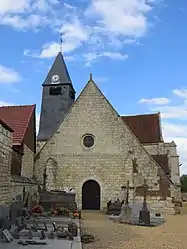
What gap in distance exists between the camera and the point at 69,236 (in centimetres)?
761

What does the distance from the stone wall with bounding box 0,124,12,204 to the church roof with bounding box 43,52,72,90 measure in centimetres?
2374

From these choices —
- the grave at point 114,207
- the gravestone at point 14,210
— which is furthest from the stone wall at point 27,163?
the gravestone at point 14,210

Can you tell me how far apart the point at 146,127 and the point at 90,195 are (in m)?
12.8

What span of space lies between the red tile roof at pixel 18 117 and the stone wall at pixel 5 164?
6.48 metres

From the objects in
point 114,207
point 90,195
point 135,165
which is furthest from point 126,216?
point 90,195

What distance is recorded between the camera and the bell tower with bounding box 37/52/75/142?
3238 centimetres

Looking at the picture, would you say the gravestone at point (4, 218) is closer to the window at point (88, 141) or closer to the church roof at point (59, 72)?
the window at point (88, 141)

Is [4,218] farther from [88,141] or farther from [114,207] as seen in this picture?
[88,141]

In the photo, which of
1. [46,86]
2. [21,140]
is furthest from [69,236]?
[46,86]

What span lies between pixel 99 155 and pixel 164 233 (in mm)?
9973

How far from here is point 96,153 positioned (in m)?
20.5

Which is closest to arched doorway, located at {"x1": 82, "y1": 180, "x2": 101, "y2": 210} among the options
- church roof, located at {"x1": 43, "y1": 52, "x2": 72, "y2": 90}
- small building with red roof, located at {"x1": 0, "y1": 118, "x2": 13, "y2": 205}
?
small building with red roof, located at {"x1": 0, "y1": 118, "x2": 13, "y2": 205}

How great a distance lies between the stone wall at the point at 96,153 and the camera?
64.0 feet

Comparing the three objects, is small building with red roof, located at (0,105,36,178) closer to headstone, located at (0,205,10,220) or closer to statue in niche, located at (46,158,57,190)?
statue in niche, located at (46,158,57,190)
